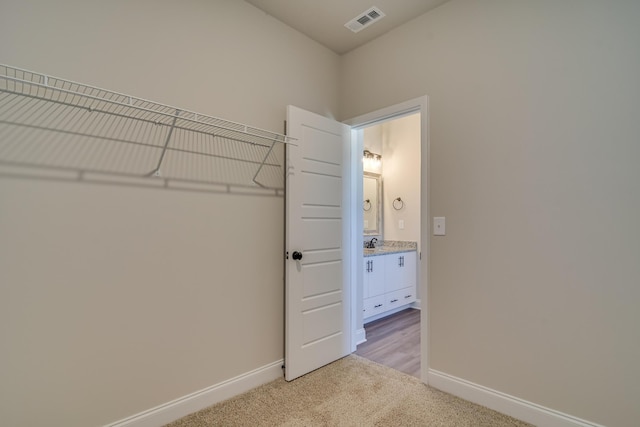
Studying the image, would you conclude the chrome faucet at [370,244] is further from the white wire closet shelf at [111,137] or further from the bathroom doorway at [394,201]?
the white wire closet shelf at [111,137]

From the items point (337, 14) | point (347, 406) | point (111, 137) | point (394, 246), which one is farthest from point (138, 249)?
point (394, 246)

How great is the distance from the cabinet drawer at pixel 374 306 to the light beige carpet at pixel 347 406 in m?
1.25

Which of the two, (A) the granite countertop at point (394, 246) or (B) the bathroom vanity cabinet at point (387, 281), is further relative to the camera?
(A) the granite countertop at point (394, 246)

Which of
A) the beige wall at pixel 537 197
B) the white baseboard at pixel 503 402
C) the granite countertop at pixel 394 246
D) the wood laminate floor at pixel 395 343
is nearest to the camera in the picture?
the beige wall at pixel 537 197

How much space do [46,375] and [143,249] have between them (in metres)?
0.72

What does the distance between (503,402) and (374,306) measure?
75.3 inches

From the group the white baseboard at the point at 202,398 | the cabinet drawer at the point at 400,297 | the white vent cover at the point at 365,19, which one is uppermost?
the white vent cover at the point at 365,19

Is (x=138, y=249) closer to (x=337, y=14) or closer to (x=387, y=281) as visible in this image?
(x=337, y=14)

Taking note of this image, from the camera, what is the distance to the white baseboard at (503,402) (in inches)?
69.1

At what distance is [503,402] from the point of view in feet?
6.41

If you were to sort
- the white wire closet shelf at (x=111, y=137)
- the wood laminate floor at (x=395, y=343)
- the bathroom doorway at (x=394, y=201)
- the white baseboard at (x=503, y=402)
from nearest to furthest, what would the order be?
the white wire closet shelf at (x=111, y=137)
the white baseboard at (x=503, y=402)
the wood laminate floor at (x=395, y=343)
the bathroom doorway at (x=394, y=201)

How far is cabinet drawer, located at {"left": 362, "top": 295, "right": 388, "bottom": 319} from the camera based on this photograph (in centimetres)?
369

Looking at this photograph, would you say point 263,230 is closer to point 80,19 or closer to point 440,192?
point 440,192

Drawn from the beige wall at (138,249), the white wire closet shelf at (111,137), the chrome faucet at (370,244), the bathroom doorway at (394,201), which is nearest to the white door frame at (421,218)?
the bathroom doorway at (394,201)
